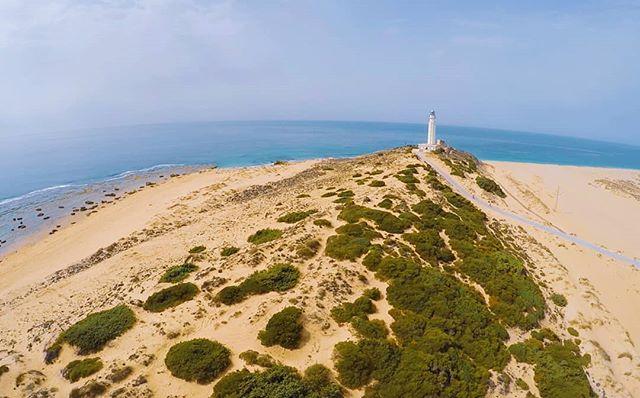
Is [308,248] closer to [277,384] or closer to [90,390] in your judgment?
[277,384]

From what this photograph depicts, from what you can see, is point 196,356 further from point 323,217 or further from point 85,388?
point 323,217

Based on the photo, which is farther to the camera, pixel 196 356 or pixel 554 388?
pixel 554 388

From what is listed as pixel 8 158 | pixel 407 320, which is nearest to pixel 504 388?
pixel 407 320

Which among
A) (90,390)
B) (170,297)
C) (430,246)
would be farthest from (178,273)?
(430,246)

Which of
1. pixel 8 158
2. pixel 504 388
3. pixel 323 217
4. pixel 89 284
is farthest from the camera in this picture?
pixel 8 158

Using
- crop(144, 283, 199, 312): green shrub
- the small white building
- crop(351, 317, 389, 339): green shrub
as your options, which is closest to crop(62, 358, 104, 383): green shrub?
crop(144, 283, 199, 312): green shrub

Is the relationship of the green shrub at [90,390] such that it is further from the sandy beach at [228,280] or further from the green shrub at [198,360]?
the green shrub at [198,360]

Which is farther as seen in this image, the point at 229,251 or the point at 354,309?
the point at 229,251
